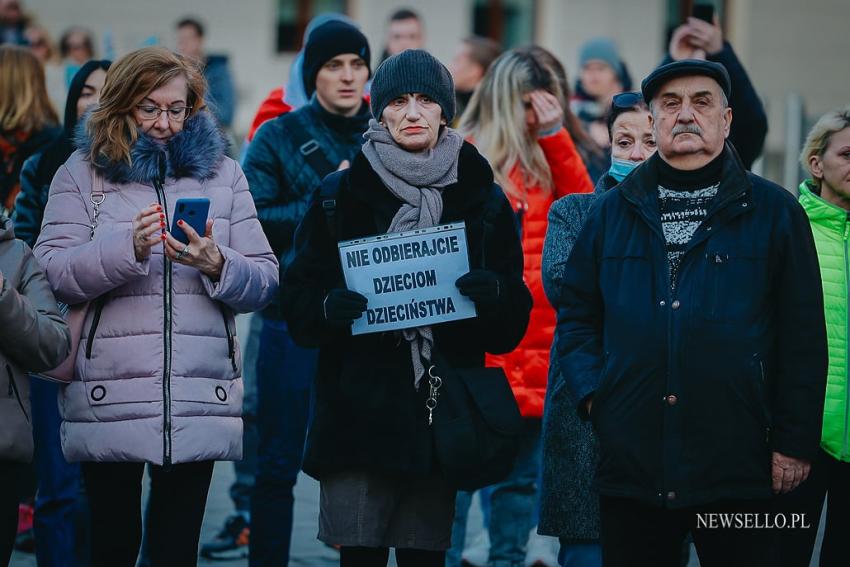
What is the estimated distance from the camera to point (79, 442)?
206 inches

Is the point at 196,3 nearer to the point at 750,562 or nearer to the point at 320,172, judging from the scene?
the point at 320,172

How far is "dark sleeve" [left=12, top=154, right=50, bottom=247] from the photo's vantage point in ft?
21.1

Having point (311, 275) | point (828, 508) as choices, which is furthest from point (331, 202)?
point (828, 508)

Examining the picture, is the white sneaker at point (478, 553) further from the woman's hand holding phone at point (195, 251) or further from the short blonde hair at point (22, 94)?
the short blonde hair at point (22, 94)

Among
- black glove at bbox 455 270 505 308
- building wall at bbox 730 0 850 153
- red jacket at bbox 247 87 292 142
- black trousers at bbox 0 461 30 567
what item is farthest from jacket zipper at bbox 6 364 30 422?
building wall at bbox 730 0 850 153

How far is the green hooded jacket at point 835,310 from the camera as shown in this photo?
17.6ft

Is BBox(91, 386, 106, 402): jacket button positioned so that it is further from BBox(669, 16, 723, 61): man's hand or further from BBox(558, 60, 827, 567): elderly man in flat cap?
BBox(669, 16, 723, 61): man's hand

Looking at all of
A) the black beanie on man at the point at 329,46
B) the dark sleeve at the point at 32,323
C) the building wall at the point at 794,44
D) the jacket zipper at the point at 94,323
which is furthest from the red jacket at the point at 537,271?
the building wall at the point at 794,44

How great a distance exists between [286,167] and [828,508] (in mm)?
2735

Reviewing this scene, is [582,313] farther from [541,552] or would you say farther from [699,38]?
[541,552]

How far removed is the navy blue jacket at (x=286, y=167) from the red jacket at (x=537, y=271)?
33.1 inches

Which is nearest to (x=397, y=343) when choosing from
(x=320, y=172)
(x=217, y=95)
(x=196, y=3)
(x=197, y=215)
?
→ (x=197, y=215)

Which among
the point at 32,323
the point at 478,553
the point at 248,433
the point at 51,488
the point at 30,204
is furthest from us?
the point at 248,433

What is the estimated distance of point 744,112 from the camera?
6.73 m
